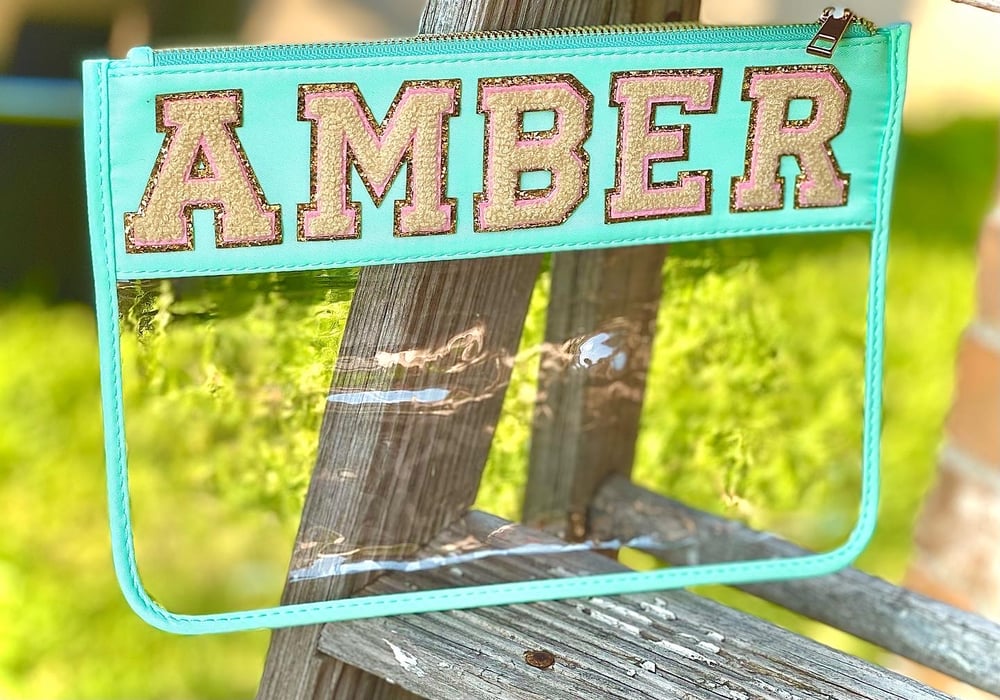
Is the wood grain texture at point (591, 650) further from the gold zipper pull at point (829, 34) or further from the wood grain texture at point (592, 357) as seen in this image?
the gold zipper pull at point (829, 34)

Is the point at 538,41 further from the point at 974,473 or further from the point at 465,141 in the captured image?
the point at 974,473

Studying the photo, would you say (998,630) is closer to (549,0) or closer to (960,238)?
(549,0)

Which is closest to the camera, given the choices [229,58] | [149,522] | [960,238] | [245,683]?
[229,58]

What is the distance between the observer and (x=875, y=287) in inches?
26.8

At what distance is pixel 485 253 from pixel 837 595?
0.40m

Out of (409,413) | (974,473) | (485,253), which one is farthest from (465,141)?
(974,473)

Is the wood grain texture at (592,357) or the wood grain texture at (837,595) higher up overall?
the wood grain texture at (592,357)

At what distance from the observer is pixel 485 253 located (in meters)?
0.60

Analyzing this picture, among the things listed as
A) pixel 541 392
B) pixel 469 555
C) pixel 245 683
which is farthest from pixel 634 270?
pixel 245 683

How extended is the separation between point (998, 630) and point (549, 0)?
1.73 feet

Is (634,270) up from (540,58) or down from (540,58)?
down

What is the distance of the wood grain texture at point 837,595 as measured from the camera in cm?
71

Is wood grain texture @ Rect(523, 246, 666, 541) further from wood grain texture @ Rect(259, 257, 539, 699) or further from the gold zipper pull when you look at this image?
the gold zipper pull

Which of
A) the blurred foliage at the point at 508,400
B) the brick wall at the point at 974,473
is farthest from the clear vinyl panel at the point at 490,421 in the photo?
the brick wall at the point at 974,473
